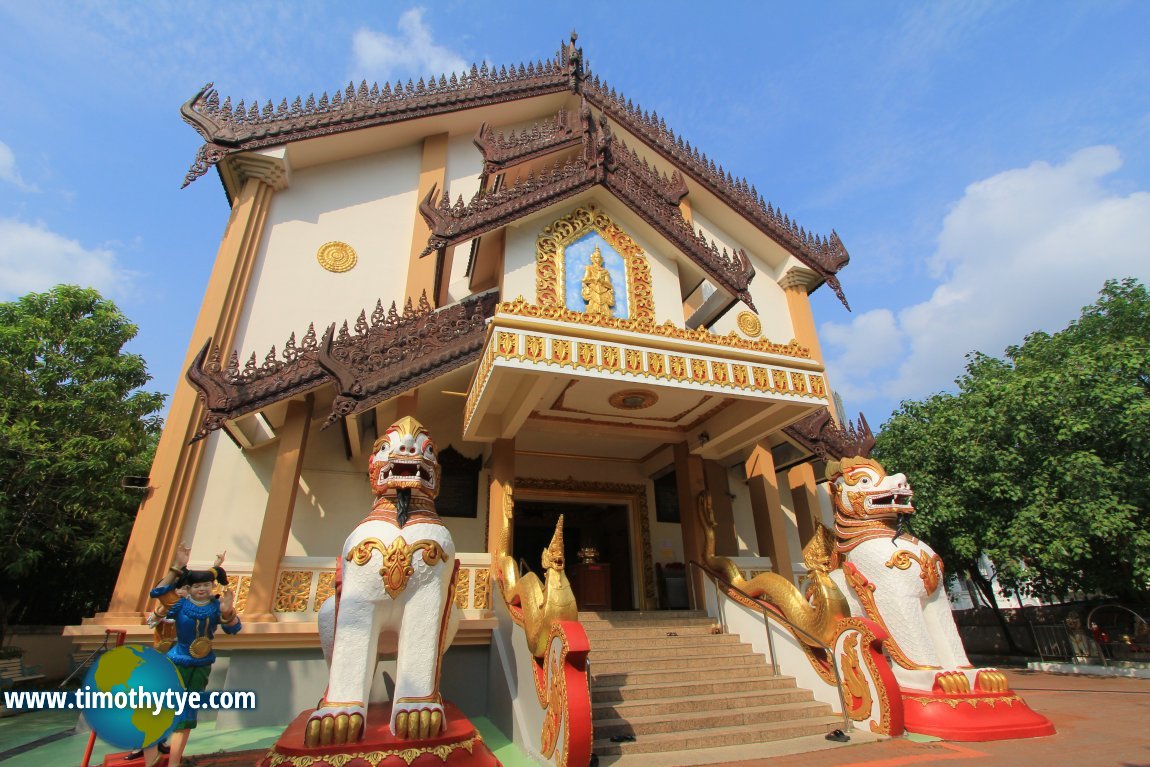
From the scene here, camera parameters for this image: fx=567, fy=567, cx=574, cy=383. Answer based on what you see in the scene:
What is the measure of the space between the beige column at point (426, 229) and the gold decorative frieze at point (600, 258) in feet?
7.35

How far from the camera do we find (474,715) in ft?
19.8

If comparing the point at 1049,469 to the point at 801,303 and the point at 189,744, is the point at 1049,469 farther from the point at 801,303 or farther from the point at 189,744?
the point at 189,744

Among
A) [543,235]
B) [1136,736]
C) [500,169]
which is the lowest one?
[1136,736]

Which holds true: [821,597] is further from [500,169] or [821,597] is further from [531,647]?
[500,169]

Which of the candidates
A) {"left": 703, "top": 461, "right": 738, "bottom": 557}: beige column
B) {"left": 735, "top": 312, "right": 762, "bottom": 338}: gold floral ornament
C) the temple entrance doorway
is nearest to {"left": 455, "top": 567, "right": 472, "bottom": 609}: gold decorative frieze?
the temple entrance doorway

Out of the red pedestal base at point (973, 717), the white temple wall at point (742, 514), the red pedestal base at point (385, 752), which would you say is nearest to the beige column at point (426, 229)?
the white temple wall at point (742, 514)

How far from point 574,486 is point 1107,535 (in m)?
8.36

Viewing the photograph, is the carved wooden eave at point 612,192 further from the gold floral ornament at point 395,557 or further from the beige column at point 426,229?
the gold floral ornament at point 395,557

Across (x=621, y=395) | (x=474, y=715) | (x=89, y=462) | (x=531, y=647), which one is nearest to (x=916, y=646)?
(x=531, y=647)

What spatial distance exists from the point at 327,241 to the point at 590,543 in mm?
7045

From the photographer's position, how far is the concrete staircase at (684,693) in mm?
4453

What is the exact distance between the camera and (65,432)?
9266 mm

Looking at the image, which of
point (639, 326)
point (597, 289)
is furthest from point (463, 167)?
point (639, 326)

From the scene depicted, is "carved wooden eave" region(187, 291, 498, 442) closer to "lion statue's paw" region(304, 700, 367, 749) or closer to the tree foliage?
"lion statue's paw" region(304, 700, 367, 749)
